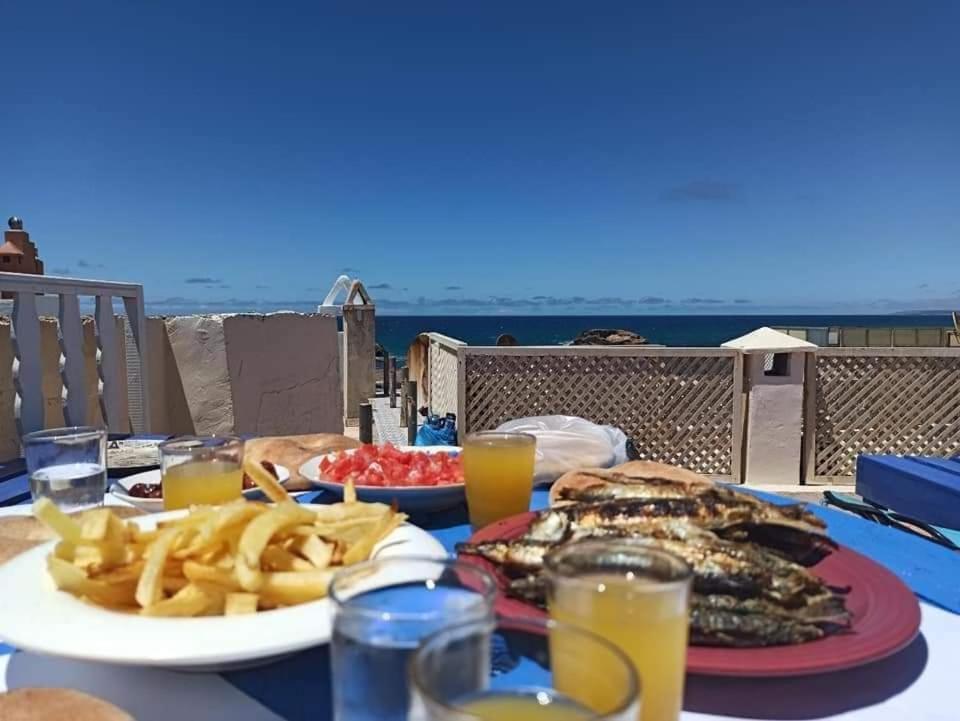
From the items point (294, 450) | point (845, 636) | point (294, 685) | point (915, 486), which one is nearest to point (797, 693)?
point (845, 636)

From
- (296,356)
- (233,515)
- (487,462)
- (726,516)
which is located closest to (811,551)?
(726,516)

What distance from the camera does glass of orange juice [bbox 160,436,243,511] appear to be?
4.66ft

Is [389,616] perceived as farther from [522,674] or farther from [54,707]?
[54,707]

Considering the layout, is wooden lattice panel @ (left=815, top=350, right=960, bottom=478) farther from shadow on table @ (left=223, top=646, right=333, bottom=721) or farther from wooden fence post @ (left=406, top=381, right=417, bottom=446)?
shadow on table @ (left=223, top=646, right=333, bottom=721)

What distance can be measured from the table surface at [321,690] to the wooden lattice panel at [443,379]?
7743 millimetres

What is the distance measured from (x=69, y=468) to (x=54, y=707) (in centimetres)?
98

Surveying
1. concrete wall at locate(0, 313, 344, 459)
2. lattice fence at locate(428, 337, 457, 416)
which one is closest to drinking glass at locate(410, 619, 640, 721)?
concrete wall at locate(0, 313, 344, 459)

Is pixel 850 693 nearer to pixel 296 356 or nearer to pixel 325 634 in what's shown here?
pixel 325 634

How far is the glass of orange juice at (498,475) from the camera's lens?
1.50m

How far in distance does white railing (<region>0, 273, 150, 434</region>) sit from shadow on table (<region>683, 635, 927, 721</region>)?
3.58 metres

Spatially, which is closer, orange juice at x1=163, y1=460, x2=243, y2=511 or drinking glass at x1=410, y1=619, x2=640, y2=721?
drinking glass at x1=410, y1=619, x2=640, y2=721

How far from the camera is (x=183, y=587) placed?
3.08 feet

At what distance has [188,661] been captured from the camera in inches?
30.6

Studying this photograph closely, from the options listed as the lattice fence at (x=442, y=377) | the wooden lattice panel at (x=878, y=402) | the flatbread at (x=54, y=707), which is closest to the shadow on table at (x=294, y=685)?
the flatbread at (x=54, y=707)
